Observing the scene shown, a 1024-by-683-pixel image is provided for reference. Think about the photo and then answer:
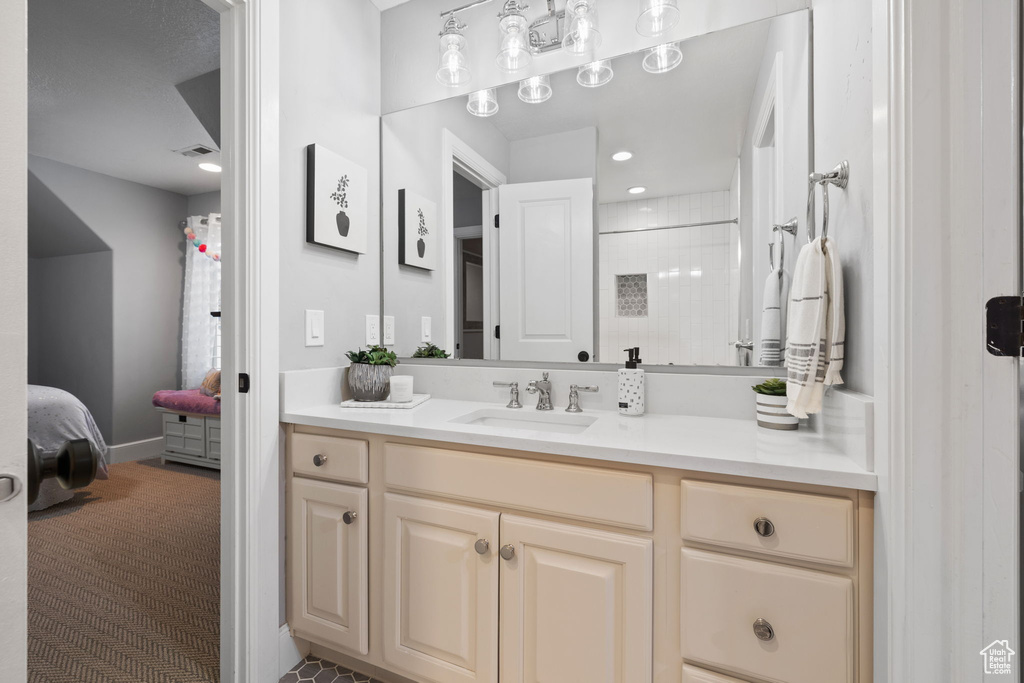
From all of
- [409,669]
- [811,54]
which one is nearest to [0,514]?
[409,669]

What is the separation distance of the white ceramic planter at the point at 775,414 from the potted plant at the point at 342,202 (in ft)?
4.98

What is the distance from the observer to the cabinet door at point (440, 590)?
4.01 ft

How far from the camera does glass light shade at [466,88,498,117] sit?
1.82 meters

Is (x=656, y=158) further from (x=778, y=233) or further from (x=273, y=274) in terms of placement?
(x=273, y=274)

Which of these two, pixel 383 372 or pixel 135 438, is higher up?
pixel 383 372

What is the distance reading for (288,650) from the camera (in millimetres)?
1547

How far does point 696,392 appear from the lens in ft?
4.88

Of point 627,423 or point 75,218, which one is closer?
point 627,423

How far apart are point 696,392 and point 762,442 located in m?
0.37

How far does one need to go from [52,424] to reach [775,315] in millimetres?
4191

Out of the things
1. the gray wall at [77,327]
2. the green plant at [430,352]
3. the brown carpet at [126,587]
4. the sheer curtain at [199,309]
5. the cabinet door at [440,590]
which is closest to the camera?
the cabinet door at [440,590]

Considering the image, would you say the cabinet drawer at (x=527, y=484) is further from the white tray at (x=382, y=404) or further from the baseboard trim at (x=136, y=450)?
the baseboard trim at (x=136, y=450)

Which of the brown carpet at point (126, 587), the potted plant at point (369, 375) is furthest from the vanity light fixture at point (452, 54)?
the brown carpet at point (126, 587)

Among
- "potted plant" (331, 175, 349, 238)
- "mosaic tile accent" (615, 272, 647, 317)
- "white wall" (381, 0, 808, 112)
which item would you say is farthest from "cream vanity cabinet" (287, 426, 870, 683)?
"white wall" (381, 0, 808, 112)
